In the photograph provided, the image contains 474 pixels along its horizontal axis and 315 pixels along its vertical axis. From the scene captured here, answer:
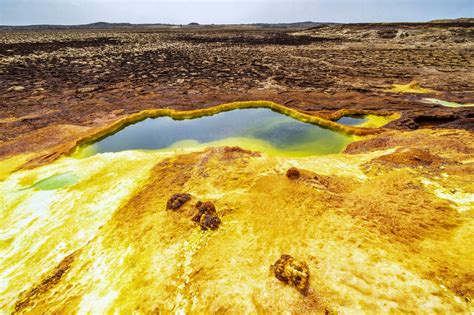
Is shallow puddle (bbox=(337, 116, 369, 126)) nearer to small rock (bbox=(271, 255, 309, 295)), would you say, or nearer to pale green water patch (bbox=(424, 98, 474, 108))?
pale green water patch (bbox=(424, 98, 474, 108))

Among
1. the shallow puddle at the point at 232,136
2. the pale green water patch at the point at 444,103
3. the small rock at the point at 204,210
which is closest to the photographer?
the small rock at the point at 204,210

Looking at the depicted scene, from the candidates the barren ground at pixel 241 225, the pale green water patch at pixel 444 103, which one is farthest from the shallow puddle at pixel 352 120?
the pale green water patch at pixel 444 103

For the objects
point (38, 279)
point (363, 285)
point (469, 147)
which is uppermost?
point (469, 147)

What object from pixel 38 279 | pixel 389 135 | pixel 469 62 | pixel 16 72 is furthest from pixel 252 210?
pixel 469 62

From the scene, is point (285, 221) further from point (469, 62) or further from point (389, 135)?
point (469, 62)

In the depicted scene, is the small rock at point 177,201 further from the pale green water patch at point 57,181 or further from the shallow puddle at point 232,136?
the shallow puddle at point 232,136

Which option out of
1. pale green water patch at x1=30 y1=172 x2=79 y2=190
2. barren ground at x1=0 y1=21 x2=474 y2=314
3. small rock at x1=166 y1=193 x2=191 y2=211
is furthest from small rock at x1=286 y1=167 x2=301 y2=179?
pale green water patch at x1=30 y1=172 x2=79 y2=190
